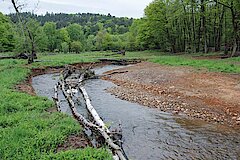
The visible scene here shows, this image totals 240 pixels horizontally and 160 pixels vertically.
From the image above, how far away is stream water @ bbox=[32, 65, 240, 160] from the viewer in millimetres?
6836

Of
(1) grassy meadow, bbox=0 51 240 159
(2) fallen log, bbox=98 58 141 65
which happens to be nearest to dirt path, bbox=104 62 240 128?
(1) grassy meadow, bbox=0 51 240 159

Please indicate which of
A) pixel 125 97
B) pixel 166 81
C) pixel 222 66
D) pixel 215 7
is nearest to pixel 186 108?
pixel 125 97

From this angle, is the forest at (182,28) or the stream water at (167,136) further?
the forest at (182,28)

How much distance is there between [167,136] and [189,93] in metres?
6.11

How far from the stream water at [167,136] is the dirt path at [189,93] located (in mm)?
918

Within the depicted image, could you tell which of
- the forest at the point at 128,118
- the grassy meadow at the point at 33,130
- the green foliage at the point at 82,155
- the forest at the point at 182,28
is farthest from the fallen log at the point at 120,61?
the green foliage at the point at 82,155

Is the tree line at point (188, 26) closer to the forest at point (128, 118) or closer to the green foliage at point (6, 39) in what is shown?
the forest at point (128, 118)

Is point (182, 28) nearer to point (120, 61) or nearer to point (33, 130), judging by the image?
point (120, 61)

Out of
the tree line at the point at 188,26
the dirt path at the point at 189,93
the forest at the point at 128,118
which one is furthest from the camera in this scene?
the tree line at the point at 188,26

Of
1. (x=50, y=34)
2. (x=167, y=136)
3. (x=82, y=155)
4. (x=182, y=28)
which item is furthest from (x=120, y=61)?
(x=50, y=34)

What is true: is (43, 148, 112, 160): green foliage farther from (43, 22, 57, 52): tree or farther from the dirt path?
(43, 22, 57, 52): tree

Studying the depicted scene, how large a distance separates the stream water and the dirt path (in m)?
0.92

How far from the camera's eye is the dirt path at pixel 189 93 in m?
10.4

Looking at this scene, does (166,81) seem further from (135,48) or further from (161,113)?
(135,48)
